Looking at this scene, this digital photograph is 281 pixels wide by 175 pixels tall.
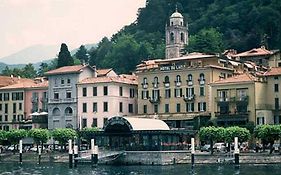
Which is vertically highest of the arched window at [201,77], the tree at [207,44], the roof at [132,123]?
the tree at [207,44]

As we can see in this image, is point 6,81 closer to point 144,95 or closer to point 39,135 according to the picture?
point 39,135

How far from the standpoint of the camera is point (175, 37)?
15275cm

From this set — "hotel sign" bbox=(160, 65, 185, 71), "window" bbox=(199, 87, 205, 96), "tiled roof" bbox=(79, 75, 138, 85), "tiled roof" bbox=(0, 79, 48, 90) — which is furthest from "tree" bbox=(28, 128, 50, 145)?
"window" bbox=(199, 87, 205, 96)

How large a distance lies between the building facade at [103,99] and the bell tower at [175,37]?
3547cm

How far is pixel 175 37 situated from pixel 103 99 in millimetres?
44332

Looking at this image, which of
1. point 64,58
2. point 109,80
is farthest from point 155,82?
point 64,58

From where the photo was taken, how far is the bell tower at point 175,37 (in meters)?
150

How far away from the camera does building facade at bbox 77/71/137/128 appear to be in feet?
367

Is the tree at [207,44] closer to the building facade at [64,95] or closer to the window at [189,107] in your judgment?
the building facade at [64,95]

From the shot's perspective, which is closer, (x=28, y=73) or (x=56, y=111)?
(x=56, y=111)

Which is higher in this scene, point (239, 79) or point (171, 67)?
point (171, 67)

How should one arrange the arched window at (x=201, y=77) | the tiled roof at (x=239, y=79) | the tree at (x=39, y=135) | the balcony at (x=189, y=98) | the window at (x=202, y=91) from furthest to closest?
the balcony at (x=189, y=98), the arched window at (x=201, y=77), the window at (x=202, y=91), the tree at (x=39, y=135), the tiled roof at (x=239, y=79)

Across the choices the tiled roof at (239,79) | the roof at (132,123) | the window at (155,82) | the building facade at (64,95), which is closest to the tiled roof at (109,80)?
the building facade at (64,95)

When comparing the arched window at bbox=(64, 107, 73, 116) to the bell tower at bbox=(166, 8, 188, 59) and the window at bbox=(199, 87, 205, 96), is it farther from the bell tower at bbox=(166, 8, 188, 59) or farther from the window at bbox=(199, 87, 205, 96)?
the bell tower at bbox=(166, 8, 188, 59)
